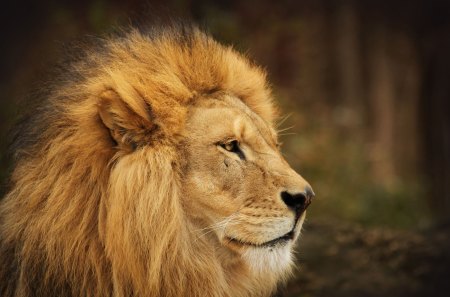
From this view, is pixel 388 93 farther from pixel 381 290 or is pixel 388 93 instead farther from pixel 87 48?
pixel 87 48

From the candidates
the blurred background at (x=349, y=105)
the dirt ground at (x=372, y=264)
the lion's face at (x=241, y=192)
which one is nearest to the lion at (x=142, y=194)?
the lion's face at (x=241, y=192)

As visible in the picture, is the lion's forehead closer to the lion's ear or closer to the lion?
the lion

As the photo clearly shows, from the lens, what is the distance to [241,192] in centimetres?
344

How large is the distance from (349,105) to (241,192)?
1063 centimetres

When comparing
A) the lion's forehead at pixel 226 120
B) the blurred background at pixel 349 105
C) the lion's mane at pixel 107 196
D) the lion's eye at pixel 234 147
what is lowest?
the lion's mane at pixel 107 196

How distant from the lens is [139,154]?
343 cm

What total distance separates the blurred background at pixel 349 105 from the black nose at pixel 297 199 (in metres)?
1.40

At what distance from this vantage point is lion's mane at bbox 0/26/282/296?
11.0 feet

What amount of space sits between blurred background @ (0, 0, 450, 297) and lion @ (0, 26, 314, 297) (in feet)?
2.04

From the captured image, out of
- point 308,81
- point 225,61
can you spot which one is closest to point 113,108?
point 225,61

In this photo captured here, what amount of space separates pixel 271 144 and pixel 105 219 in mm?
963

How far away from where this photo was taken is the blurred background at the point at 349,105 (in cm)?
549

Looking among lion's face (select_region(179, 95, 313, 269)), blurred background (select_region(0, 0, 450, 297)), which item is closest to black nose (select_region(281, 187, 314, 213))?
lion's face (select_region(179, 95, 313, 269))

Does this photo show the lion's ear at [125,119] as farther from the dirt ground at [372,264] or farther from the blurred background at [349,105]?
the dirt ground at [372,264]
